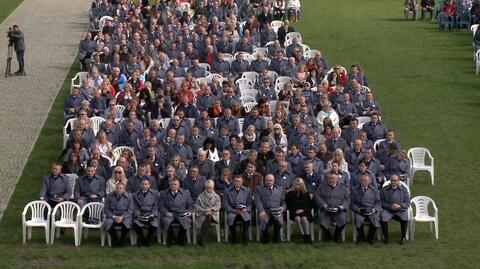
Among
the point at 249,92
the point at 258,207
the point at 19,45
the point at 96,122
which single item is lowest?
the point at 258,207

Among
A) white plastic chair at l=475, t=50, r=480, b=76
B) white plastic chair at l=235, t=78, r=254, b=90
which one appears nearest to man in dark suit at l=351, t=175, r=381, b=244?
white plastic chair at l=235, t=78, r=254, b=90

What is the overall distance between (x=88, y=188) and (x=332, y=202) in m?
4.39

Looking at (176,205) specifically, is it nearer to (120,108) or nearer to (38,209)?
(38,209)

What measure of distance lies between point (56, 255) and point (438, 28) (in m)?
24.2

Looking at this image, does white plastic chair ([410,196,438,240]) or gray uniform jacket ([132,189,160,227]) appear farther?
white plastic chair ([410,196,438,240])

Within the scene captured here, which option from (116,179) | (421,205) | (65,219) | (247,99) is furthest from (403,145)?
(65,219)

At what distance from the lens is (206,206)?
836 inches

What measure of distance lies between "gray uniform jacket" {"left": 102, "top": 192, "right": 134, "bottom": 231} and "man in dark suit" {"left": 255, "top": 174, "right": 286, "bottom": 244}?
2.23m

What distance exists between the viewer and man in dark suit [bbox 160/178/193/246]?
21.1 metres

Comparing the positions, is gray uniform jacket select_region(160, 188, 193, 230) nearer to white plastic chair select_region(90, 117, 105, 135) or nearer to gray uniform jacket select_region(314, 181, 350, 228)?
gray uniform jacket select_region(314, 181, 350, 228)

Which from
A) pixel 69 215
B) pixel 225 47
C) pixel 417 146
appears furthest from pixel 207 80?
pixel 69 215

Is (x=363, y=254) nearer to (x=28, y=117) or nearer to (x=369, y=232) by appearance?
(x=369, y=232)

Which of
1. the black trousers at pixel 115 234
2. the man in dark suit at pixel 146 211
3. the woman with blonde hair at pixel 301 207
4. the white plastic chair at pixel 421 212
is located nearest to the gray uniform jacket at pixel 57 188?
the man in dark suit at pixel 146 211

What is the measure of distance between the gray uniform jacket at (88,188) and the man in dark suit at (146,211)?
2.96 ft
